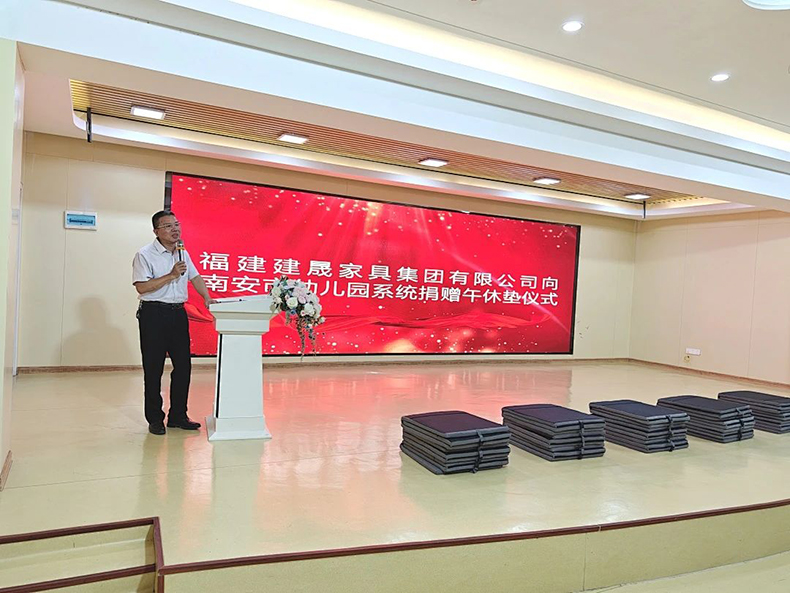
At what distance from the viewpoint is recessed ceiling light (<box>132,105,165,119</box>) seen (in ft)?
19.2

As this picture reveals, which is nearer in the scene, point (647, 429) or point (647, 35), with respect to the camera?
point (647, 35)

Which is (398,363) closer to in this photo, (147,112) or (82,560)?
(147,112)

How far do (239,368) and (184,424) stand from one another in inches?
26.4

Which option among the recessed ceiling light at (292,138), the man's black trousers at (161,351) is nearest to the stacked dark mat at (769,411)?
Answer: the man's black trousers at (161,351)

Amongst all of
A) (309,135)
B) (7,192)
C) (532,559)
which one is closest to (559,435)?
(532,559)

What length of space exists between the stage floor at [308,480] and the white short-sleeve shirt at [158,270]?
103 cm

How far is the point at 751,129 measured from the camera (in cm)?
623

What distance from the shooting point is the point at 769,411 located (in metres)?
5.73

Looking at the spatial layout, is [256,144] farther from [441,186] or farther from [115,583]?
[115,583]

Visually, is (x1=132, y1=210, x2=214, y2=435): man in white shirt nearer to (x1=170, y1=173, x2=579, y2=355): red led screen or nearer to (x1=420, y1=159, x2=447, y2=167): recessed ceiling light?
(x1=170, y1=173, x2=579, y2=355): red led screen

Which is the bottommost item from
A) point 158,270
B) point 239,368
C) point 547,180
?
point 239,368

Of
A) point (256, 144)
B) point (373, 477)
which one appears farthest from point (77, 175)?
point (373, 477)

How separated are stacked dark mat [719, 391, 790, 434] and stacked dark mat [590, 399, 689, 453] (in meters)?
Result: 1.28

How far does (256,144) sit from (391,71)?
3.09 meters
